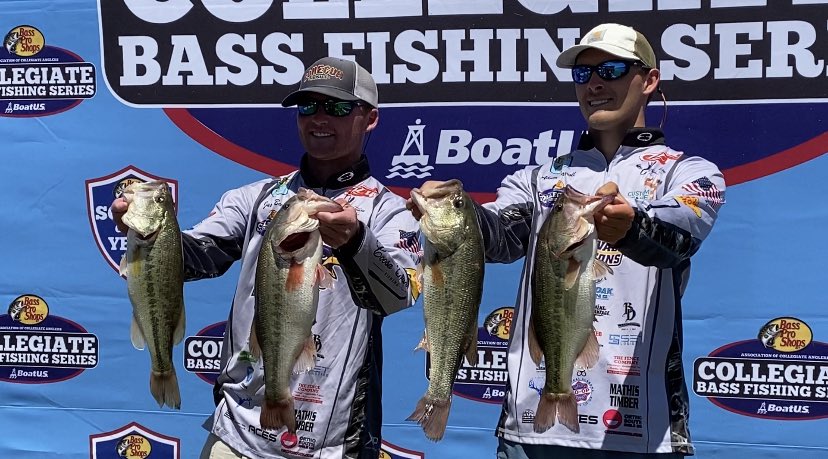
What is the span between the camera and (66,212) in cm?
443

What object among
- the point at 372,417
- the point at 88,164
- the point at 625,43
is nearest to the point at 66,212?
the point at 88,164

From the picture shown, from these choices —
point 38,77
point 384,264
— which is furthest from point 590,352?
point 38,77

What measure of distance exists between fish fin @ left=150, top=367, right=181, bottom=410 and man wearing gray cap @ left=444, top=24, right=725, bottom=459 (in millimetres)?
926

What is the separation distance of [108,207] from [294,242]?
2155mm

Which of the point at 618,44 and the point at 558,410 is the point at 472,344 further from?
the point at 618,44

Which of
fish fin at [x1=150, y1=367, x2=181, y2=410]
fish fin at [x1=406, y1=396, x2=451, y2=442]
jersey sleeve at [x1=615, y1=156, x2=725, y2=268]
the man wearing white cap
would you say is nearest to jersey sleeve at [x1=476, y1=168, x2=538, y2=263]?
the man wearing white cap

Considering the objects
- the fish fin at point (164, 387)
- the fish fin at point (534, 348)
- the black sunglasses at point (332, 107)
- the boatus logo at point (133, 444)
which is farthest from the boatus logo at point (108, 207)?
the fish fin at point (534, 348)

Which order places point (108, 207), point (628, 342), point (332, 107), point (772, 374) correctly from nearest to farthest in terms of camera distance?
1. point (628, 342)
2. point (332, 107)
3. point (772, 374)
4. point (108, 207)

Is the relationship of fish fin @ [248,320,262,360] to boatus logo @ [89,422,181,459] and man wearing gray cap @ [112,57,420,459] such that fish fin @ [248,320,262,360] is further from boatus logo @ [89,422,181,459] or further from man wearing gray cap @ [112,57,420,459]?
boatus logo @ [89,422,181,459]

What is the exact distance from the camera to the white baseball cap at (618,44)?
287 cm

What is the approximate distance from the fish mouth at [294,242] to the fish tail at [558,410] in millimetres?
733

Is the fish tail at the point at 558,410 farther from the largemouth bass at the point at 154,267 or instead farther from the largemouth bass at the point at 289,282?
the largemouth bass at the point at 154,267

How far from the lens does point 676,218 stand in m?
2.56

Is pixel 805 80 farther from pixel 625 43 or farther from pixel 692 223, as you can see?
pixel 692 223
